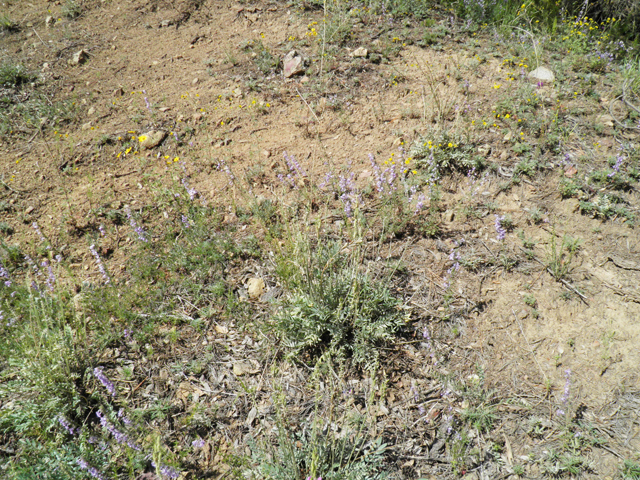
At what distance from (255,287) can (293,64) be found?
3.04 metres

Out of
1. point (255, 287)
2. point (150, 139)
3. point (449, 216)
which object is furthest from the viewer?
point (150, 139)

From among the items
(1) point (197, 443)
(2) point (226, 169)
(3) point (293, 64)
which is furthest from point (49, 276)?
(3) point (293, 64)

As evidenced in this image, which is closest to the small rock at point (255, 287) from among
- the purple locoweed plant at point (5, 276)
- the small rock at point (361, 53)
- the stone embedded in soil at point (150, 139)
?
the purple locoweed plant at point (5, 276)

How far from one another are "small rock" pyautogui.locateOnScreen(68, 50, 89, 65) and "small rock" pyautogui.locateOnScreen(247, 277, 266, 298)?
4.29m

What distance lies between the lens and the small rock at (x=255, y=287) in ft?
10.8

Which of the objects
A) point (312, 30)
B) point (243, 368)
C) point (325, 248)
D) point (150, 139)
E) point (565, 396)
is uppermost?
point (312, 30)

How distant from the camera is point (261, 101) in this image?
480cm

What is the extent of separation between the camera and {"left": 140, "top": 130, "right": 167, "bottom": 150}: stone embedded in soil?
4418 millimetres

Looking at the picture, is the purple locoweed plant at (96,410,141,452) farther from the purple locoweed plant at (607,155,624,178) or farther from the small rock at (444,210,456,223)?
the purple locoweed plant at (607,155,624,178)

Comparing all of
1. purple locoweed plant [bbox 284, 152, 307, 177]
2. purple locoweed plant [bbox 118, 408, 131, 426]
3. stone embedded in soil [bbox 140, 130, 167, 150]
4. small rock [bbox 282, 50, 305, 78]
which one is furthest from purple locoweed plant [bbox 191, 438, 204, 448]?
small rock [bbox 282, 50, 305, 78]

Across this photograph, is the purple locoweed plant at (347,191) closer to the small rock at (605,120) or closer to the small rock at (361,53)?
the small rock at (361,53)

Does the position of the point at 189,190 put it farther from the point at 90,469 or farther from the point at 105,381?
the point at 90,469

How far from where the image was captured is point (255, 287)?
10.8ft

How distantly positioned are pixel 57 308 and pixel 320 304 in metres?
2.04
